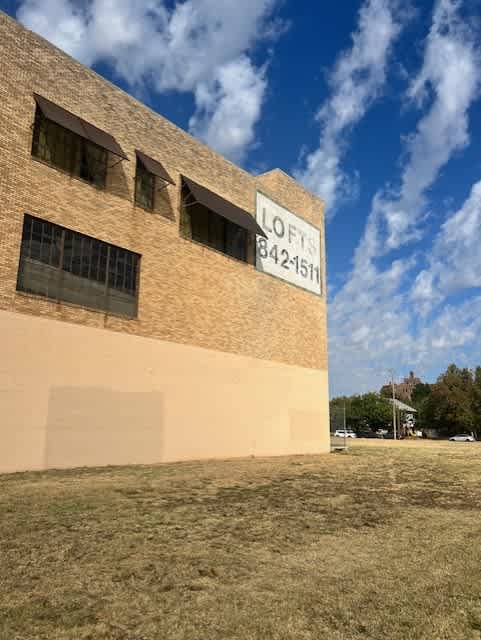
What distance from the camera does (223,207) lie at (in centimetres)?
2256

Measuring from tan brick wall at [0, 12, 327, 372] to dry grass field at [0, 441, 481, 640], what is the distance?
341 inches

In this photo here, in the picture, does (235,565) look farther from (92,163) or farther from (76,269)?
(92,163)

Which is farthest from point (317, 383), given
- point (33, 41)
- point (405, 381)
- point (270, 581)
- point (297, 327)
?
point (405, 381)

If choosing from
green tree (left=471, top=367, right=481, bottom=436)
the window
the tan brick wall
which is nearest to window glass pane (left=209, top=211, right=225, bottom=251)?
the tan brick wall

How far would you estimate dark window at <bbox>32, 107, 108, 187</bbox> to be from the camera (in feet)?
53.2

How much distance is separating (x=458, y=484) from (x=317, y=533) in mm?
8235

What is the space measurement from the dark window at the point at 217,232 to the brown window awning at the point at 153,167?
2064 millimetres

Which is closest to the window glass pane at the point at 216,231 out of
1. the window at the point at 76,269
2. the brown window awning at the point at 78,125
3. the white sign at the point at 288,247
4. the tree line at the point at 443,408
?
the white sign at the point at 288,247

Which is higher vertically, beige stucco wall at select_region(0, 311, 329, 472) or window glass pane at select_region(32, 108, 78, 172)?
window glass pane at select_region(32, 108, 78, 172)

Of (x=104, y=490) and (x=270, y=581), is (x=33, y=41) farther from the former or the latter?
(x=270, y=581)

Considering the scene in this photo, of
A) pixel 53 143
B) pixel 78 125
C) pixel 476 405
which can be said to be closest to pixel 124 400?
pixel 53 143

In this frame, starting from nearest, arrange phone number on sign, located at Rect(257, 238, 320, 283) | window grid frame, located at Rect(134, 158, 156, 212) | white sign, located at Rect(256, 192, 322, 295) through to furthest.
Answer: window grid frame, located at Rect(134, 158, 156, 212)
phone number on sign, located at Rect(257, 238, 320, 283)
white sign, located at Rect(256, 192, 322, 295)

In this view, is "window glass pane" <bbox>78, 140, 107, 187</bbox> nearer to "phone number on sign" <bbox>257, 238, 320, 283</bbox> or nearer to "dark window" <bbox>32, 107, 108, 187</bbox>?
"dark window" <bbox>32, 107, 108, 187</bbox>

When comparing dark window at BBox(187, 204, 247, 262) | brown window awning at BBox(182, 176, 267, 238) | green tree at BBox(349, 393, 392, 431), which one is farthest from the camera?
green tree at BBox(349, 393, 392, 431)
